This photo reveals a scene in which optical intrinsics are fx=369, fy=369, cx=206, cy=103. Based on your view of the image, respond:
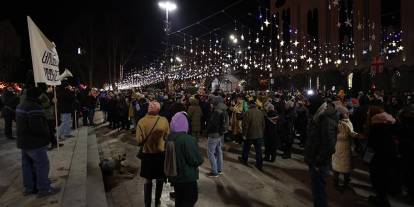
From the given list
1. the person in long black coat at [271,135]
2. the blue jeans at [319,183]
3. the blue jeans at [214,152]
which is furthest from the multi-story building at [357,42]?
the blue jeans at [319,183]

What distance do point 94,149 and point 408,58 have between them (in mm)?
31823

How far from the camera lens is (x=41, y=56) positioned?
7.63 metres

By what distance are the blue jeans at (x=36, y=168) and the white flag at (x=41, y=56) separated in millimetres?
1601

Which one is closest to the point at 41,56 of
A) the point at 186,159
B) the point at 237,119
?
the point at 186,159

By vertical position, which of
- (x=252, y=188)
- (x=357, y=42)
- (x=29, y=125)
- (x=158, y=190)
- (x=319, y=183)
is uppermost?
(x=357, y=42)

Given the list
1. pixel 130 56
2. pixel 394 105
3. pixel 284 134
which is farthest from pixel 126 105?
pixel 130 56

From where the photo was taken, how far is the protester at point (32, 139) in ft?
20.8

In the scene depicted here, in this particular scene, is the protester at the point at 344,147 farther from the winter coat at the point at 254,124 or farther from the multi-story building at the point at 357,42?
the multi-story building at the point at 357,42

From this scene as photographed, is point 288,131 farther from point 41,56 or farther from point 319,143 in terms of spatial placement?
point 41,56

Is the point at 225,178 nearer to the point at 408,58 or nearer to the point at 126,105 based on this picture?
the point at 126,105

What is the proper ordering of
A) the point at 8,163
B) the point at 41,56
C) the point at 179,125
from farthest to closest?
the point at 8,163, the point at 41,56, the point at 179,125

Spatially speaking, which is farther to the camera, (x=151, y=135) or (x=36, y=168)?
(x=36, y=168)

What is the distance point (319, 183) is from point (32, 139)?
16.1 feet

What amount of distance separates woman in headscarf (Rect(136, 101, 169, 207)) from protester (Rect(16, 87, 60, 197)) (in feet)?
5.75
